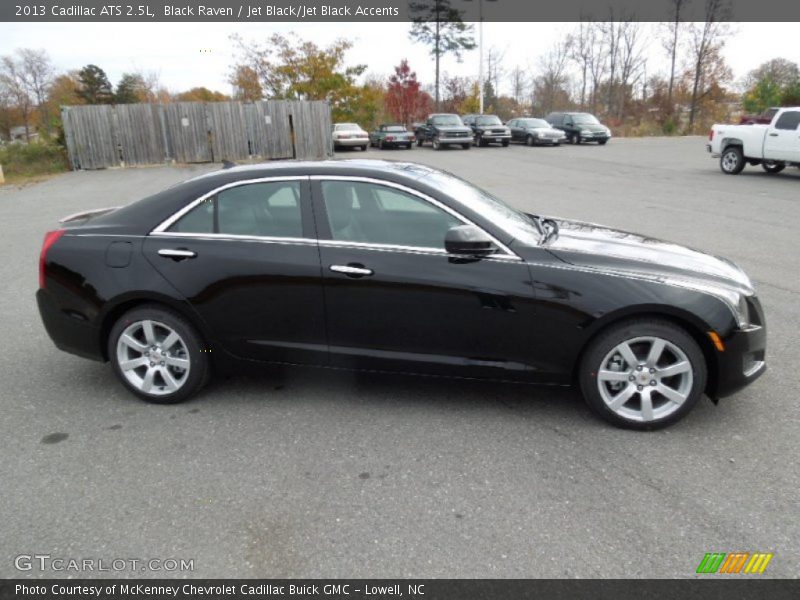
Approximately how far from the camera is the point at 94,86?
187 ft

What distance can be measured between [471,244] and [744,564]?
2.03m

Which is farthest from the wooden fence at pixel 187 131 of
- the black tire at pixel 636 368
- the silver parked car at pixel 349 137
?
the black tire at pixel 636 368

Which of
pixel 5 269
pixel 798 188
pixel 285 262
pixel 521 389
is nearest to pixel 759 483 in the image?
pixel 521 389

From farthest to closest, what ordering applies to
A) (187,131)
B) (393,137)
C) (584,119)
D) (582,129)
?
(584,119)
(582,129)
(393,137)
(187,131)

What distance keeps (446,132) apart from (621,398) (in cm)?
2730

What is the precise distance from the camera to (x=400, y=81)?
48.7 metres

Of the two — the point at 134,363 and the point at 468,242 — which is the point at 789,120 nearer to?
the point at 468,242

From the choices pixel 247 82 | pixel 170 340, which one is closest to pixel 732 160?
pixel 170 340

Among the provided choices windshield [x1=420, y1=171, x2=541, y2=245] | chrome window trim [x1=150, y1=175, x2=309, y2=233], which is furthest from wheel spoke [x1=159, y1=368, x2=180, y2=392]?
windshield [x1=420, y1=171, x2=541, y2=245]

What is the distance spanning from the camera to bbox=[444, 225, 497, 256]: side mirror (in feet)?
11.2

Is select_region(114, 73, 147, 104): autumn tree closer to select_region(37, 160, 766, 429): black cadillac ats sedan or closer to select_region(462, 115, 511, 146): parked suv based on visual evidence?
select_region(462, 115, 511, 146): parked suv

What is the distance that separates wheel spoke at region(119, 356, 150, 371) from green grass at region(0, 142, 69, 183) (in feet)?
78.0

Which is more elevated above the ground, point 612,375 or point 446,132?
point 446,132

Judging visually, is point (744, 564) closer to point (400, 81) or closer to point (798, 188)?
point (798, 188)
